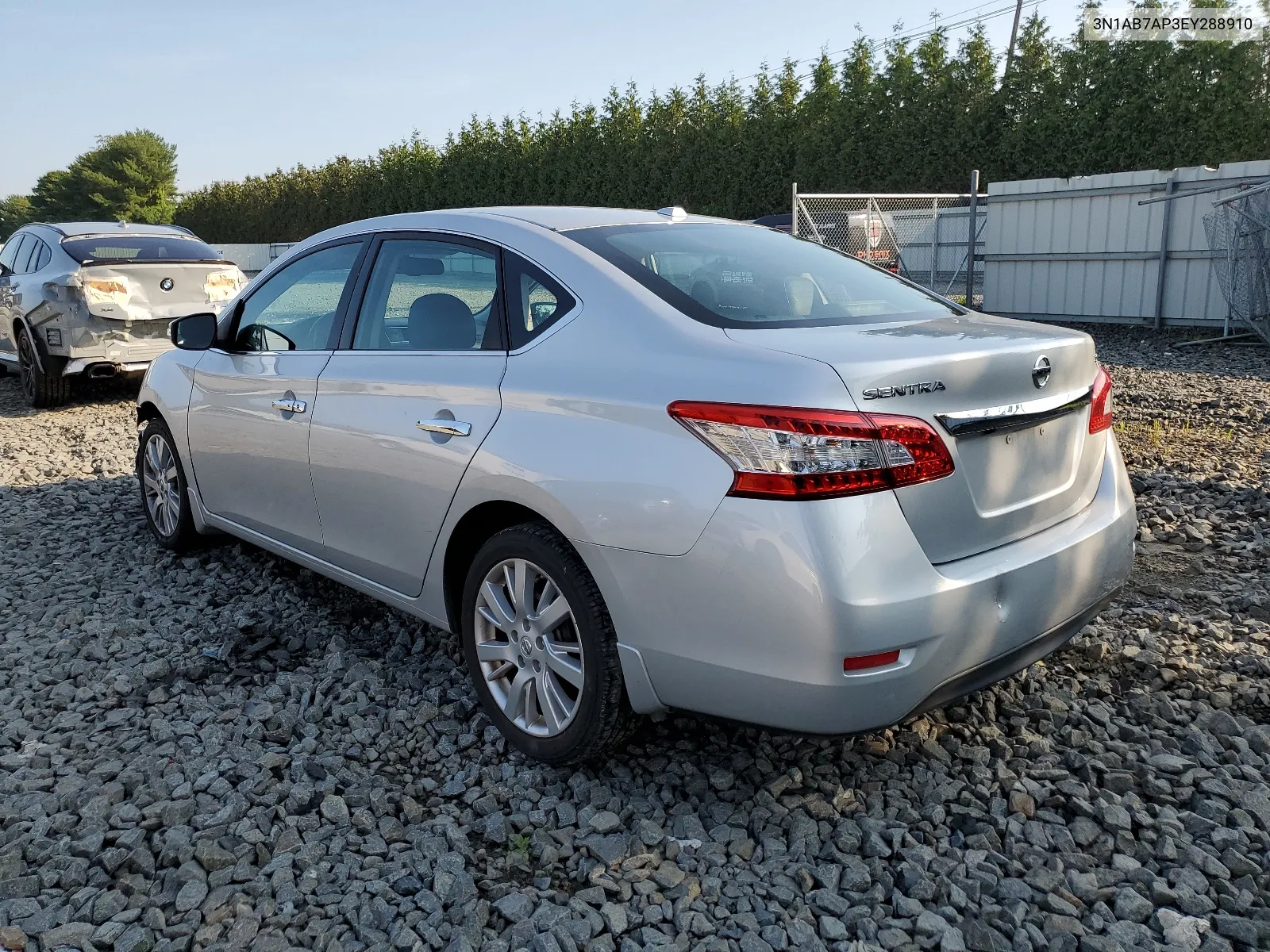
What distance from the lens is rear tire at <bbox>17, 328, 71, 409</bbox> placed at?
9469mm

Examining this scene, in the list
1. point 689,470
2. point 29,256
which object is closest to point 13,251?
point 29,256

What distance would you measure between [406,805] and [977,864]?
1557 mm

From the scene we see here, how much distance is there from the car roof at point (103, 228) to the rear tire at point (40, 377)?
41.3 inches

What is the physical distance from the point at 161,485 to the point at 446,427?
2788 millimetres

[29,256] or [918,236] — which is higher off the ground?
[918,236]

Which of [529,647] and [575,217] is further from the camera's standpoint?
[575,217]

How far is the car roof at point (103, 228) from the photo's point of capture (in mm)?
9812

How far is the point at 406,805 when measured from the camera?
295 centimetres

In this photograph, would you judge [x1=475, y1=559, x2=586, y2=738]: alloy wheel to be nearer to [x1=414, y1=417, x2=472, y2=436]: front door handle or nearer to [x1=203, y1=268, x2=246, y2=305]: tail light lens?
[x1=414, y1=417, x2=472, y2=436]: front door handle

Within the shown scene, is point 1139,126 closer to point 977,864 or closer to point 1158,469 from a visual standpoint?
point 1158,469

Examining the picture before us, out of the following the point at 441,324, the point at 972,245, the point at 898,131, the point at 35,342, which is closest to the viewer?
the point at 441,324

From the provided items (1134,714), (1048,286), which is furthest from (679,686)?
(1048,286)

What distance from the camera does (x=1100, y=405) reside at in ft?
10.3

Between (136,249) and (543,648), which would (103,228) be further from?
(543,648)
